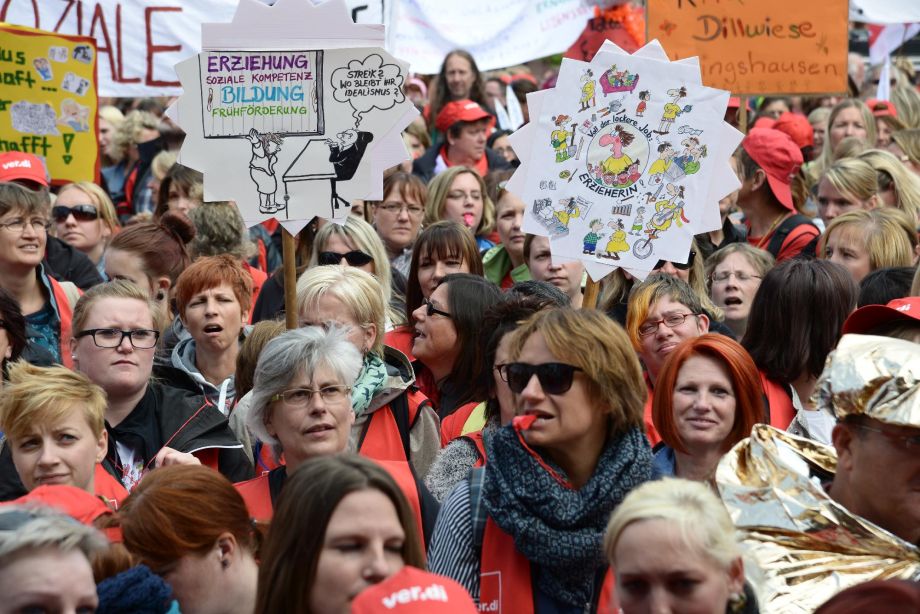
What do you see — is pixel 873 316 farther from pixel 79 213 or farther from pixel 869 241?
pixel 79 213

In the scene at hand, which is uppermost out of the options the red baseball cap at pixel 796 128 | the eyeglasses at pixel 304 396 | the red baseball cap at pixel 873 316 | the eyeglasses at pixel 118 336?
the red baseball cap at pixel 796 128

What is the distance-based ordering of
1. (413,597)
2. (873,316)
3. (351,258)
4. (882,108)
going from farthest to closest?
(882,108) < (351,258) < (873,316) < (413,597)

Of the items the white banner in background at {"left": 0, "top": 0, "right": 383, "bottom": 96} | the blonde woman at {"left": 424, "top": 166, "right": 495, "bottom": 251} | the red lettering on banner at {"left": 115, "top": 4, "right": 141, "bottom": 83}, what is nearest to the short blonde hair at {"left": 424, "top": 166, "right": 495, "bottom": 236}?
the blonde woman at {"left": 424, "top": 166, "right": 495, "bottom": 251}

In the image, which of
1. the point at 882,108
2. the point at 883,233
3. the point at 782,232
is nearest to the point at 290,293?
the point at 883,233

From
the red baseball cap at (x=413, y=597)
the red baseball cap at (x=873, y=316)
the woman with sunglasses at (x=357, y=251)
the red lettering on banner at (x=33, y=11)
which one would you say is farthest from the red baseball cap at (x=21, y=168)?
the red baseball cap at (x=413, y=597)

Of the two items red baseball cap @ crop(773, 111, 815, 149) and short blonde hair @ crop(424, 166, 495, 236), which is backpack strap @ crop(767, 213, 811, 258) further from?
red baseball cap @ crop(773, 111, 815, 149)

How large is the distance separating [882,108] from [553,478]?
29.1 feet

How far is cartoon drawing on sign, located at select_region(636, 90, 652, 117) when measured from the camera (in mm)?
6094

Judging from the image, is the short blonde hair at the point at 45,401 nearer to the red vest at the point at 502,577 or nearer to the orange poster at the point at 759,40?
the red vest at the point at 502,577

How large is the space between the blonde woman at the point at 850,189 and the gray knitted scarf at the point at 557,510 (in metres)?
4.77

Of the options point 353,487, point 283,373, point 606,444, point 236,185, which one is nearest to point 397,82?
point 236,185

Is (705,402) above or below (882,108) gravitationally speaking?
below

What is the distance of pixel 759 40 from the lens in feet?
29.7

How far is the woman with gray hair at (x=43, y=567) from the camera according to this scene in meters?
3.06
